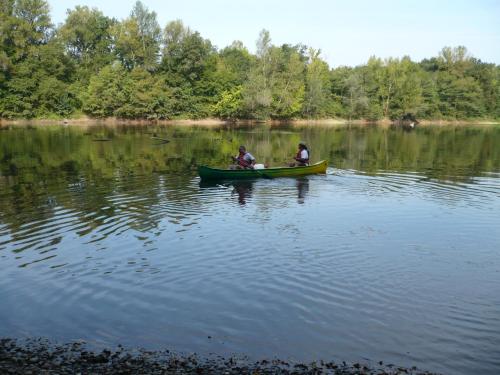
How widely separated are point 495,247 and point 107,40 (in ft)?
352

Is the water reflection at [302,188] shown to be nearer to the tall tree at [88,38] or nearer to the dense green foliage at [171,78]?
the dense green foliage at [171,78]

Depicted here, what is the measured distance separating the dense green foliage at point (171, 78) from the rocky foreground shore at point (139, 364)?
→ 296 feet

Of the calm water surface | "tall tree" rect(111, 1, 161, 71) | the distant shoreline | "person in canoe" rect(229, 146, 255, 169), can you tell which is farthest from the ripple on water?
"tall tree" rect(111, 1, 161, 71)

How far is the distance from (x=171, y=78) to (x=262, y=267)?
9598cm

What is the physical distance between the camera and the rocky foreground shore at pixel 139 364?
28.0 ft

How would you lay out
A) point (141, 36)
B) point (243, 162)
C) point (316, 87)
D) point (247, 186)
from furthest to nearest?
point (316, 87)
point (141, 36)
point (243, 162)
point (247, 186)

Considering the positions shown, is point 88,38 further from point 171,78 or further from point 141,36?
point 171,78

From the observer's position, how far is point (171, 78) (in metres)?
105

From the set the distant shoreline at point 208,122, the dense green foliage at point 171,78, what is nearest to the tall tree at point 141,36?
the dense green foliage at point 171,78

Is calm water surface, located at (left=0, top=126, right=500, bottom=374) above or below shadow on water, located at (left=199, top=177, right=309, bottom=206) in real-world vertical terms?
below

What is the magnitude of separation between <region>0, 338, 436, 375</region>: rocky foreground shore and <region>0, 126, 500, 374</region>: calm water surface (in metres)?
0.42

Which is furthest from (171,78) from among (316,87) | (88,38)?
(316,87)

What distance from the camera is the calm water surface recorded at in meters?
10.2

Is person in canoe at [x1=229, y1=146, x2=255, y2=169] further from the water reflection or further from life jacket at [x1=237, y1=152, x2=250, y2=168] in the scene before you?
the water reflection
